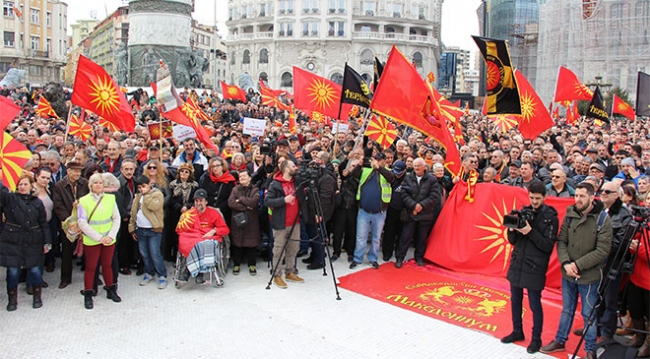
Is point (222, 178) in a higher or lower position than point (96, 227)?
higher

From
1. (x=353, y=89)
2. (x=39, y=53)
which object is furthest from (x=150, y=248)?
(x=39, y=53)

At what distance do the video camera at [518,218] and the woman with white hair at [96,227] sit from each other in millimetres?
4347

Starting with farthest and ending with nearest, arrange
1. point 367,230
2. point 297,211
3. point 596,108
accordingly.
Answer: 1. point 596,108
2. point 367,230
3. point 297,211

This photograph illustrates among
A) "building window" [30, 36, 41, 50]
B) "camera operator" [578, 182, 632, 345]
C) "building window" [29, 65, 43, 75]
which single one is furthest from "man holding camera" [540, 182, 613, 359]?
"building window" [30, 36, 41, 50]

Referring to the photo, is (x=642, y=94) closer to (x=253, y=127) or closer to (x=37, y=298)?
(x=253, y=127)

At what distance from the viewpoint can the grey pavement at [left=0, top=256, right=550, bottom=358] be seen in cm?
554

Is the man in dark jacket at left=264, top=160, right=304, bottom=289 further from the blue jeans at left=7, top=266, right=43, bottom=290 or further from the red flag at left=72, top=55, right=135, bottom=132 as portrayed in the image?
the red flag at left=72, top=55, right=135, bottom=132

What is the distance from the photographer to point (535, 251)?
18.3ft

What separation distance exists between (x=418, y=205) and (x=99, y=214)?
426 cm

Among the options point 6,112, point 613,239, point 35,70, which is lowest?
point 613,239

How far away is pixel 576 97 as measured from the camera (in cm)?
1562

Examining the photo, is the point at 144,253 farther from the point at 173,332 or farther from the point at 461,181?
the point at 461,181

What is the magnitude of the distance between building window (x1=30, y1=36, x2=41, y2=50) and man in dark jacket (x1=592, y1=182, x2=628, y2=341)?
71641 millimetres

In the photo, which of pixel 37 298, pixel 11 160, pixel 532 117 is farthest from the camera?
pixel 532 117
